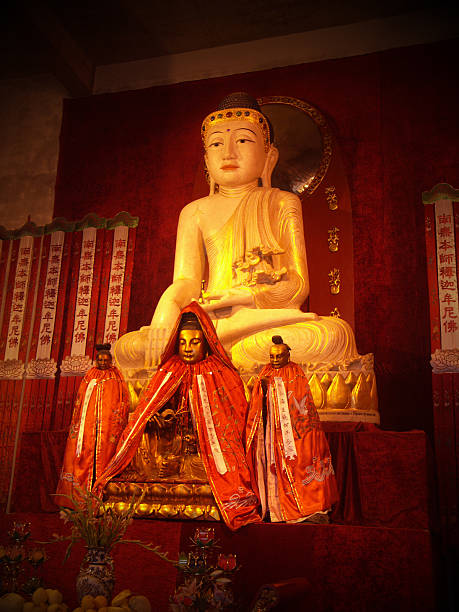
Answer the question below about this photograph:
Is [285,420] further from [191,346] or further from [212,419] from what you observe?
[191,346]

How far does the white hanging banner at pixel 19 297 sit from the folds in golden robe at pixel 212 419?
7.56 feet

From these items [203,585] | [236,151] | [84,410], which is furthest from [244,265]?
[203,585]

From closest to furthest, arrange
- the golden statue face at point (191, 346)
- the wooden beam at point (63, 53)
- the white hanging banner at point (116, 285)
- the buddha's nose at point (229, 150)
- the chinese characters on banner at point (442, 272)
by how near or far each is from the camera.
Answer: the golden statue face at point (191, 346)
the chinese characters on banner at point (442, 272)
the buddha's nose at point (229, 150)
the white hanging banner at point (116, 285)
the wooden beam at point (63, 53)

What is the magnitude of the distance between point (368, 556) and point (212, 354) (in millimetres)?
1316

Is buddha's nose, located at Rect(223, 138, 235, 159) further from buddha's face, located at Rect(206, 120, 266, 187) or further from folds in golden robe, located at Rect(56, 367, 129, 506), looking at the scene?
folds in golden robe, located at Rect(56, 367, 129, 506)

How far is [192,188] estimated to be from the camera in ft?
18.3

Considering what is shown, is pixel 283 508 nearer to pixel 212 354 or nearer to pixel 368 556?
pixel 368 556

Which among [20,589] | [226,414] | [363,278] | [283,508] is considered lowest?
[20,589]

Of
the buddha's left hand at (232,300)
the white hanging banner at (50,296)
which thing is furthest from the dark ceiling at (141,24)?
the buddha's left hand at (232,300)

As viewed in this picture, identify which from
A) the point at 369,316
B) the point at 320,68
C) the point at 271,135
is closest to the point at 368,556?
the point at 369,316

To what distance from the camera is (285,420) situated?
10.3 feet

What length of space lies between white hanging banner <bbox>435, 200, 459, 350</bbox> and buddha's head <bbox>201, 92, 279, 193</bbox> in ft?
4.42

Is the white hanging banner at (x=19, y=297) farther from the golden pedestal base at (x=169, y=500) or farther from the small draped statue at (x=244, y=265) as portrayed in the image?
the golden pedestal base at (x=169, y=500)

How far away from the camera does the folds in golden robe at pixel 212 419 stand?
2957mm
